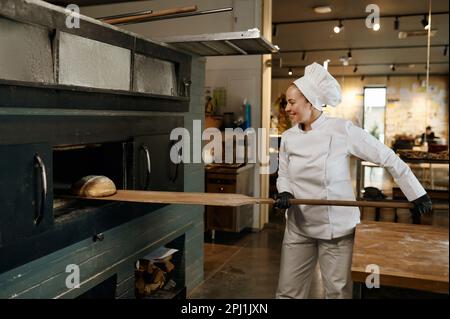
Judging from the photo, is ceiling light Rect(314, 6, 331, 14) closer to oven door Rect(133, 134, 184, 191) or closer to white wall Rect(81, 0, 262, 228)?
white wall Rect(81, 0, 262, 228)

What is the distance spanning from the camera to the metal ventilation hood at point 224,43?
2.63 metres

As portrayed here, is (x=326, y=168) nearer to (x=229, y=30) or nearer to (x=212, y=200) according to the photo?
(x=212, y=200)

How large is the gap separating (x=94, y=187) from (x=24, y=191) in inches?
18.7

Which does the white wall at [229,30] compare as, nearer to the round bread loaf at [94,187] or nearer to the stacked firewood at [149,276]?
the stacked firewood at [149,276]

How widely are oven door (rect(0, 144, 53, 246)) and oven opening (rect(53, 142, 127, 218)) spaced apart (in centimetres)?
58

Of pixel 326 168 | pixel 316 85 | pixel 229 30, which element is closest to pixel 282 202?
pixel 326 168

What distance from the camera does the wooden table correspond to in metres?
1.46

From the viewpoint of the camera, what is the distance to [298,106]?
7.77 feet

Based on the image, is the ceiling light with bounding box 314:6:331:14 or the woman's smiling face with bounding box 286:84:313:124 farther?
the ceiling light with bounding box 314:6:331:14

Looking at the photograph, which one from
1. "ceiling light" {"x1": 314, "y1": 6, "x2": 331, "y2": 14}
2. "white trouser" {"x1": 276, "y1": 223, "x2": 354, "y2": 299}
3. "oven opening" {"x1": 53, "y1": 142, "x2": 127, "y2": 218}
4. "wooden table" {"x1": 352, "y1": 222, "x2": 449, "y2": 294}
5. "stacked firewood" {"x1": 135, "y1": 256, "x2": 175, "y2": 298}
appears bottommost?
"stacked firewood" {"x1": 135, "y1": 256, "x2": 175, "y2": 298}

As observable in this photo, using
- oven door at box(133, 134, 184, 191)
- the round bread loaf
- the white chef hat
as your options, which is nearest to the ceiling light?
oven door at box(133, 134, 184, 191)

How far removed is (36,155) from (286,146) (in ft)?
4.35

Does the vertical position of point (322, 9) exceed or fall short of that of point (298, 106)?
it exceeds it
